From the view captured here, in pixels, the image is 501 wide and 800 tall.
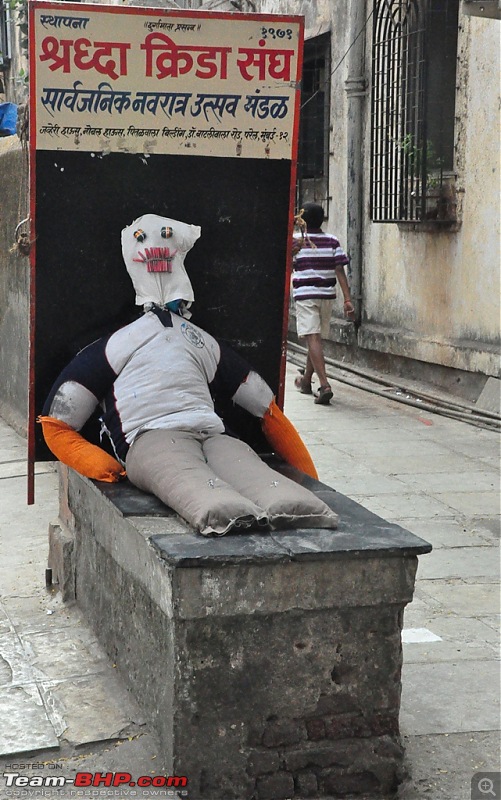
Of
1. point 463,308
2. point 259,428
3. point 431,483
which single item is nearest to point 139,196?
point 259,428

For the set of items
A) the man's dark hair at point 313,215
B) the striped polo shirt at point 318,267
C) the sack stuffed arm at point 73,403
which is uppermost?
the man's dark hair at point 313,215

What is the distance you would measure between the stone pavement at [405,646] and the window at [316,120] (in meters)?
5.37

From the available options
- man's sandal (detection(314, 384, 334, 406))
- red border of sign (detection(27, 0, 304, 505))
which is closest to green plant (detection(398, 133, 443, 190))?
man's sandal (detection(314, 384, 334, 406))

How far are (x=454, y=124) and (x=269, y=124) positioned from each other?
5042 millimetres

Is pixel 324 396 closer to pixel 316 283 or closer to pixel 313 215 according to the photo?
pixel 316 283

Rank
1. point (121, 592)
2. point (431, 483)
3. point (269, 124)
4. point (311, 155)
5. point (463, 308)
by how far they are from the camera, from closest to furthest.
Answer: point (121, 592) < point (269, 124) < point (431, 483) < point (463, 308) < point (311, 155)

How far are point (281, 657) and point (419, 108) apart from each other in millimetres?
7071

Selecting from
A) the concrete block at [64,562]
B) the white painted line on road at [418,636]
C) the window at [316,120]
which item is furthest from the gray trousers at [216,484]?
the window at [316,120]

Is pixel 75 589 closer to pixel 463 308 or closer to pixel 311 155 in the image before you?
pixel 463 308

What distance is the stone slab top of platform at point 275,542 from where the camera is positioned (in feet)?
10.1

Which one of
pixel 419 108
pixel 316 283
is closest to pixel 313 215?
pixel 316 283

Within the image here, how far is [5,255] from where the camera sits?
27.5 feet

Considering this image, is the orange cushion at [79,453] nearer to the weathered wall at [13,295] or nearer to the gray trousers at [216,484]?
the gray trousers at [216,484]

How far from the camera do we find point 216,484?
11.6 feet
